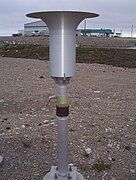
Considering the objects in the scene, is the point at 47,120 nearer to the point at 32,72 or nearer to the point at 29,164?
the point at 29,164

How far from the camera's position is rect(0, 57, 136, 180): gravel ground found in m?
4.23

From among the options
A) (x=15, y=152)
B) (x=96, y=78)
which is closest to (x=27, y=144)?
(x=15, y=152)

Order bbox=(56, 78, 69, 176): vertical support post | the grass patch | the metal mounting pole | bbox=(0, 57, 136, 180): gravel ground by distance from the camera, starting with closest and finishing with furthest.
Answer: the metal mounting pole → bbox=(56, 78, 69, 176): vertical support post → bbox=(0, 57, 136, 180): gravel ground → the grass patch

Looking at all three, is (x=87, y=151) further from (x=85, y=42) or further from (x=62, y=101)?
(x=85, y=42)

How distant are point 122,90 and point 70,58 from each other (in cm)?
571

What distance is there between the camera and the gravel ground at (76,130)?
13.9 ft

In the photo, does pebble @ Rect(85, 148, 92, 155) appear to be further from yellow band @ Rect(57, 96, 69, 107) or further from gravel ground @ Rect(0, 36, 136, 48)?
gravel ground @ Rect(0, 36, 136, 48)

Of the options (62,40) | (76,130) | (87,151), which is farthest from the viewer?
(76,130)

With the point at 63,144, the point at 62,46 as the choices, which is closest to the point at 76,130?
the point at 63,144

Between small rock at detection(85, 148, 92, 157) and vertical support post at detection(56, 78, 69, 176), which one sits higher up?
vertical support post at detection(56, 78, 69, 176)

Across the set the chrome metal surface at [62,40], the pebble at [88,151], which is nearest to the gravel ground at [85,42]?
the pebble at [88,151]

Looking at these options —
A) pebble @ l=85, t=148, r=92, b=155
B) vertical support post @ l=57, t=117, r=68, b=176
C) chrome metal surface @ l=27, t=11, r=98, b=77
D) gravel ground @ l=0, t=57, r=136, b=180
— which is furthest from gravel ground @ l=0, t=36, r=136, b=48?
chrome metal surface @ l=27, t=11, r=98, b=77

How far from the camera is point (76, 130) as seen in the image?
5.30 m

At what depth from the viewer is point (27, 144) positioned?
187 inches
